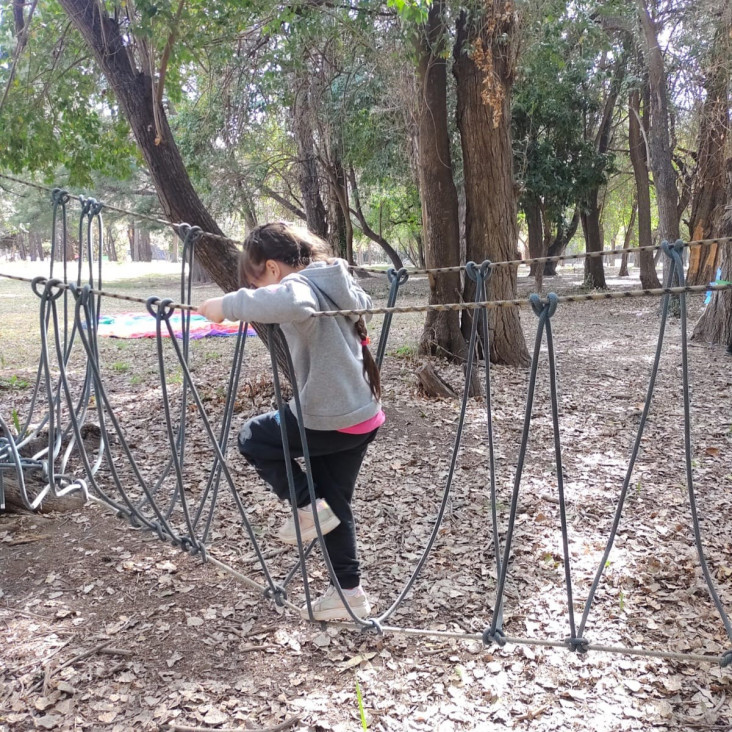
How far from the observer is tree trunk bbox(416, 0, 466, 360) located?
15.6 feet

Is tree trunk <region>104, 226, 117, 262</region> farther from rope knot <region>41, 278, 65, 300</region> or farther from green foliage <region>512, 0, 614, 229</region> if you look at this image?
rope knot <region>41, 278, 65, 300</region>

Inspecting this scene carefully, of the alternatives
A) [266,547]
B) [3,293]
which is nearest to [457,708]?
[266,547]

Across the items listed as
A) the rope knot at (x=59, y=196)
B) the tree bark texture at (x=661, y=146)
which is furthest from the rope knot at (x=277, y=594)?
the tree bark texture at (x=661, y=146)

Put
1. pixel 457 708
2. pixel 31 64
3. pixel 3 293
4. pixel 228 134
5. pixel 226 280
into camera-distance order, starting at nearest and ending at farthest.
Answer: pixel 457 708
pixel 226 280
pixel 31 64
pixel 228 134
pixel 3 293

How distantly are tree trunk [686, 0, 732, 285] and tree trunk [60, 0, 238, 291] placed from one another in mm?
4945

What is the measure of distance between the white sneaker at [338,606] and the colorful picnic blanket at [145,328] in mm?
5223

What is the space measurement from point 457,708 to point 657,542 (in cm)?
115

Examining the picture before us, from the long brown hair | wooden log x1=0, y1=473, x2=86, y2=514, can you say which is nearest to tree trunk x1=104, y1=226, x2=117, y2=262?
wooden log x1=0, y1=473, x2=86, y2=514

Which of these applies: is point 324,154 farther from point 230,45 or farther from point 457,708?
point 457,708

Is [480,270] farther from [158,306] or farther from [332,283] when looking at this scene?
[158,306]

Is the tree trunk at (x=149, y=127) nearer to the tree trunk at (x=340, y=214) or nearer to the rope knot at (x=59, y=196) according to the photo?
the rope knot at (x=59, y=196)

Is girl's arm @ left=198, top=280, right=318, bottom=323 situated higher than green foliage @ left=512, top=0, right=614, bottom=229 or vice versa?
green foliage @ left=512, top=0, right=614, bottom=229

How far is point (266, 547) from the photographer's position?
2.50 meters

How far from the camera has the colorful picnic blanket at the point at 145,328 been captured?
729 centimetres
